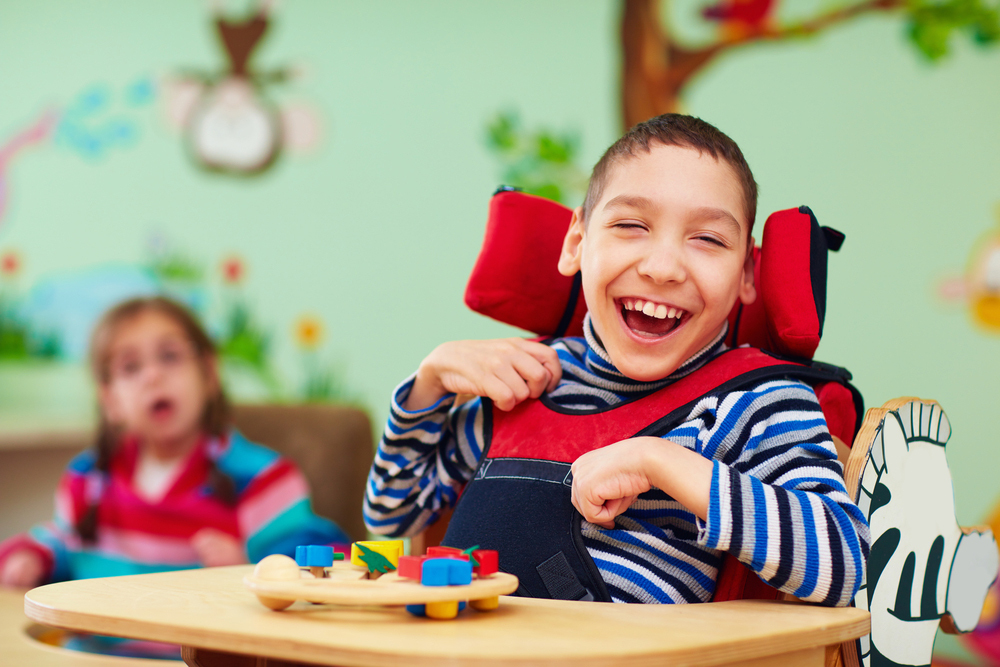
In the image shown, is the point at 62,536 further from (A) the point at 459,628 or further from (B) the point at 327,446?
(A) the point at 459,628

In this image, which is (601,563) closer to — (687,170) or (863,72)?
(687,170)

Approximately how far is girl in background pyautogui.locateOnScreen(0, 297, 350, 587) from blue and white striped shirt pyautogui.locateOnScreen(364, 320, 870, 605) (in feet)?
3.04

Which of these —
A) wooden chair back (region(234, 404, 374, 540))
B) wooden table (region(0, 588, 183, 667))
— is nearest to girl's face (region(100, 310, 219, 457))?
wooden chair back (region(234, 404, 374, 540))

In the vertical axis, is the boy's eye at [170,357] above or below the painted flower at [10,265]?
below

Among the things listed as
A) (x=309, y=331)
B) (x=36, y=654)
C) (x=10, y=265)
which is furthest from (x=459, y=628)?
(x=10, y=265)

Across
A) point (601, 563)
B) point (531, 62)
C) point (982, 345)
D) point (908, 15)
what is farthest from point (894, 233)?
point (601, 563)

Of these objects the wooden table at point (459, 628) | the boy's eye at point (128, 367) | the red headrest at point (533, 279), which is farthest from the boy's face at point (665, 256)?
the boy's eye at point (128, 367)

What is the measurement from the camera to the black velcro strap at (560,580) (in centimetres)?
70

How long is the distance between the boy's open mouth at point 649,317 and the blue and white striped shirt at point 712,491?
0.12 ft

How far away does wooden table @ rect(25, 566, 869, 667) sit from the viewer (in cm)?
46

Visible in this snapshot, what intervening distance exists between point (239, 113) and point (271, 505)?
41.7 inches

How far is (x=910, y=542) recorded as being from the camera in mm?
801

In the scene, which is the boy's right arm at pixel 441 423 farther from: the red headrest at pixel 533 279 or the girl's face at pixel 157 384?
the girl's face at pixel 157 384

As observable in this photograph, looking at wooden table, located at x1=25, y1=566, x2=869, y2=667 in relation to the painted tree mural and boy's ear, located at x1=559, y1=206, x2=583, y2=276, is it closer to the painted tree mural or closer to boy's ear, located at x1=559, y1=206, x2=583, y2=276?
boy's ear, located at x1=559, y1=206, x2=583, y2=276
